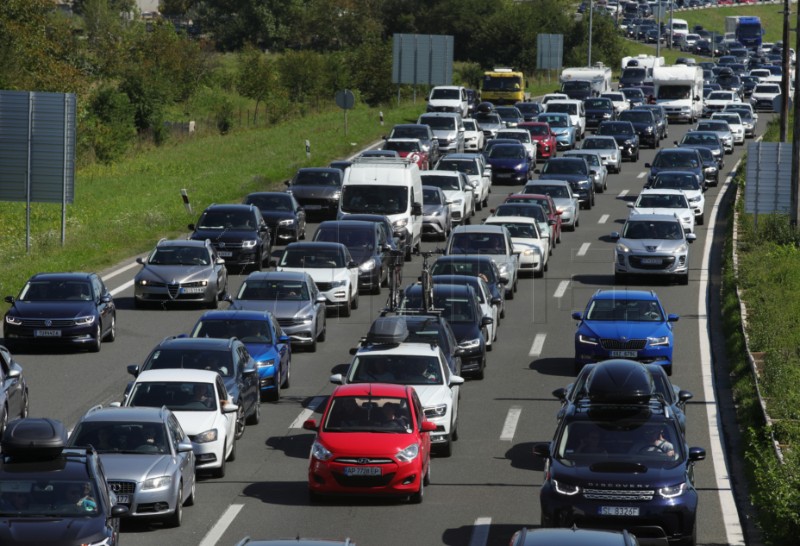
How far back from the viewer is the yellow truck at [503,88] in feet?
268

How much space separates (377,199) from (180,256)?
867 centimetres

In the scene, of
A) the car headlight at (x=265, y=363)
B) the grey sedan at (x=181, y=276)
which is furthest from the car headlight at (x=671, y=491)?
the grey sedan at (x=181, y=276)

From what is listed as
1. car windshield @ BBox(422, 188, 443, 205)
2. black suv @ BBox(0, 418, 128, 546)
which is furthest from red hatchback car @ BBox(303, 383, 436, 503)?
car windshield @ BBox(422, 188, 443, 205)

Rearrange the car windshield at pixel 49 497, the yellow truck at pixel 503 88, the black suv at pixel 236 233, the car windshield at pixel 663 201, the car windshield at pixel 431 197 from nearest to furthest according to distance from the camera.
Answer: the car windshield at pixel 49 497, the black suv at pixel 236 233, the car windshield at pixel 431 197, the car windshield at pixel 663 201, the yellow truck at pixel 503 88

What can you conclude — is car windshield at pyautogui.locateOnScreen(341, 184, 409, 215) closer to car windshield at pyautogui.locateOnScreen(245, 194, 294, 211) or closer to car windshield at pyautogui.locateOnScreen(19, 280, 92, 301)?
car windshield at pyautogui.locateOnScreen(245, 194, 294, 211)

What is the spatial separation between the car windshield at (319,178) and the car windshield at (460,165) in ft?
13.8

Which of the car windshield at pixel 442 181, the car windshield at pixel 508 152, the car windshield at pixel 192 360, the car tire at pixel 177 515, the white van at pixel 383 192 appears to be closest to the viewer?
the car tire at pixel 177 515

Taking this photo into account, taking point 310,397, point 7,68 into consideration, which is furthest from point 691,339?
point 7,68

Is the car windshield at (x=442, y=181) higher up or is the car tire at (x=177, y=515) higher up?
the car windshield at (x=442, y=181)

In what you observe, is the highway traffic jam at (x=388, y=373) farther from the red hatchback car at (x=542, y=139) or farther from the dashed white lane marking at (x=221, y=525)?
the red hatchback car at (x=542, y=139)

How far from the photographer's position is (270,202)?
141 ft

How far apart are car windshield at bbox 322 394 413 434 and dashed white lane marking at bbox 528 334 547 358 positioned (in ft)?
34.9

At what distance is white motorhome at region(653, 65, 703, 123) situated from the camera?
3150 inches

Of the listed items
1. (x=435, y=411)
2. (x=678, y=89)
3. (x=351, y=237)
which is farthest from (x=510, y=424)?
(x=678, y=89)
